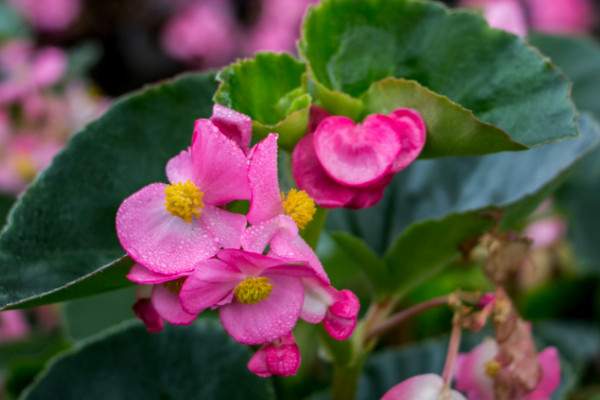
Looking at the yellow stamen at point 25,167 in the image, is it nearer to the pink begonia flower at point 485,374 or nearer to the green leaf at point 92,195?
the green leaf at point 92,195

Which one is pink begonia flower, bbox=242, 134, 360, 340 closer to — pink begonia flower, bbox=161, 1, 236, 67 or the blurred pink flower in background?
the blurred pink flower in background

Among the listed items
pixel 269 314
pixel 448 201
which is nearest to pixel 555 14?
pixel 448 201

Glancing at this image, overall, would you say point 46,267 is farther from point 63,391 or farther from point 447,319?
point 447,319

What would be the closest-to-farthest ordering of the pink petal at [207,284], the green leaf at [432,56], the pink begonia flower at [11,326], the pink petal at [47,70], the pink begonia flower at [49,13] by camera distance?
the pink petal at [207,284], the green leaf at [432,56], the pink begonia flower at [11,326], the pink petal at [47,70], the pink begonia flower at [49,13]

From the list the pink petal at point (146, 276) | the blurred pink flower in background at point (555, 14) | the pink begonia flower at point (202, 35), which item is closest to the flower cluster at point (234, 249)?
the pink petal at point (146, 276)

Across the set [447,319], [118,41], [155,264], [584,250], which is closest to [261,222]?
[155,264]

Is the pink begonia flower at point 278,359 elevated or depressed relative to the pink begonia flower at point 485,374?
elevated
